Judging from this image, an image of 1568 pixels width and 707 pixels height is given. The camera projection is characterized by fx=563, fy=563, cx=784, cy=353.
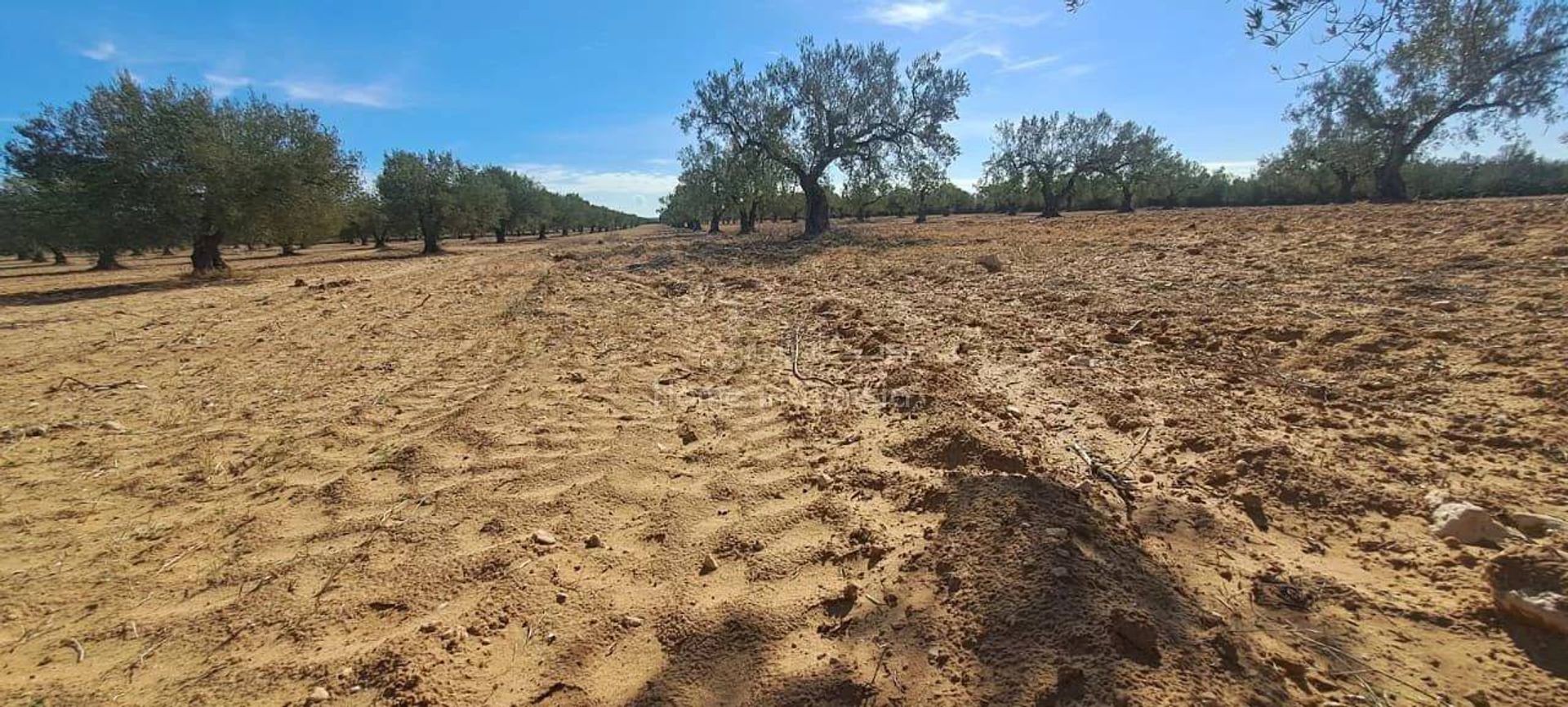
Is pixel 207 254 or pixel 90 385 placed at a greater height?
pixel 207 254

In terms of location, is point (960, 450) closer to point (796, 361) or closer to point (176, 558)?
point (796, 361)

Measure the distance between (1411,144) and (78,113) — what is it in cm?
3991

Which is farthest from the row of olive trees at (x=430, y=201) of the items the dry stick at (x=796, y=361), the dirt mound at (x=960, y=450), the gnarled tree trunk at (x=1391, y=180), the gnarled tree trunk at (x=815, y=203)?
the gnarled tree trunk at (x=1391, y=180)

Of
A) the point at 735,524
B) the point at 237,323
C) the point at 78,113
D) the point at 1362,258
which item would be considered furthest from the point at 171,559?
the point at 78,113

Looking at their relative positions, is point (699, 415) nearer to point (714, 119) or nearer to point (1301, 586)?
point (1301, 586)

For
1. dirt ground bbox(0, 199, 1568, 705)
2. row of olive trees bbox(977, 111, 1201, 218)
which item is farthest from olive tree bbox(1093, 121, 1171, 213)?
dirt ground bbox(0, 199, 1568, 705)

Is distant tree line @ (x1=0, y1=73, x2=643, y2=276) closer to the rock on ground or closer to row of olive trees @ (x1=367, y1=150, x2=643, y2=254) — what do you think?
row of olive trees @ (x1=367, y1=150, x2=643, y2=254)

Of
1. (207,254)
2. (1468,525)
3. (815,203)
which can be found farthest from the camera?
(815,203)

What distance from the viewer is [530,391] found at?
434 centimetres

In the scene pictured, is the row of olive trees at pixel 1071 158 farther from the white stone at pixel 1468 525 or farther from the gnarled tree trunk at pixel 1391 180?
the white stone at pixel 1468 525

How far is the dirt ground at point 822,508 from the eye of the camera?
68.4 inches

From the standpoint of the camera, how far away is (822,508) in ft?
8.72

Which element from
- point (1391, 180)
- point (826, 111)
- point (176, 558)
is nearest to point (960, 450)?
point (176, 558)

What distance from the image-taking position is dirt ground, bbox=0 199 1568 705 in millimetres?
1737
